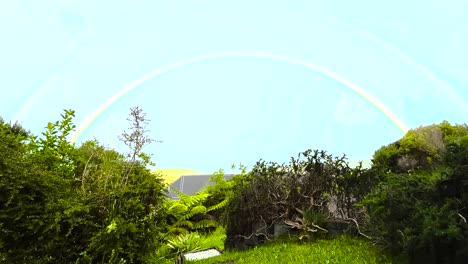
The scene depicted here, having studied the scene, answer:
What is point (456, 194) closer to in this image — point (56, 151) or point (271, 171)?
point (271, 171)

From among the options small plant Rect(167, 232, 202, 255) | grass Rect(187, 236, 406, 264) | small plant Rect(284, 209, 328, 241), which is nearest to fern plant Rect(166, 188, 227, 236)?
small plant Rect(167, 232, 202, 255)

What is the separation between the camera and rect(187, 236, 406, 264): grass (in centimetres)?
739

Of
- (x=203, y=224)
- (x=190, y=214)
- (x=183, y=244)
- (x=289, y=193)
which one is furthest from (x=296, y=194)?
(x=203, y=224)

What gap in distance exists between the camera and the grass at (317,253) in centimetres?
739

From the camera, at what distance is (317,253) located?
7977 mm

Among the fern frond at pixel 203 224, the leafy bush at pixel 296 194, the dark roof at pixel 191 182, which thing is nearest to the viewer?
the leafy bush at pixel 296 194

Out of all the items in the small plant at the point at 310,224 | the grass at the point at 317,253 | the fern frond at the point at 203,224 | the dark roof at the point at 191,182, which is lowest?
the grass at the point at 317,253

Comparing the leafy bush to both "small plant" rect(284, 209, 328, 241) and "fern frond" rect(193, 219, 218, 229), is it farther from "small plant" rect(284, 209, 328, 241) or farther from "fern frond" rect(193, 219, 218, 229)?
"fern frond" rect(193, 219, 218, 229)

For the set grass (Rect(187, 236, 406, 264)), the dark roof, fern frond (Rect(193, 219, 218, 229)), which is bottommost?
grass (Rect(187, 236, 406, 264))

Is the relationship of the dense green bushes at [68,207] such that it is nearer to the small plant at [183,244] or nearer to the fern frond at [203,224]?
the small plant at [183,244]

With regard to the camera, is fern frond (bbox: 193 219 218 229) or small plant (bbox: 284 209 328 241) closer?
small plant (bbox: 284 209 328 241)

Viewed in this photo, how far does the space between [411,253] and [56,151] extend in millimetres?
5469

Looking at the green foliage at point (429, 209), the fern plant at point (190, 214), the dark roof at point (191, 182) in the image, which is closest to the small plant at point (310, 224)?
the green foliage at point (429, 209)

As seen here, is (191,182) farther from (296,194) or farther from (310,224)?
(310,224)
